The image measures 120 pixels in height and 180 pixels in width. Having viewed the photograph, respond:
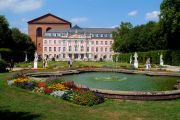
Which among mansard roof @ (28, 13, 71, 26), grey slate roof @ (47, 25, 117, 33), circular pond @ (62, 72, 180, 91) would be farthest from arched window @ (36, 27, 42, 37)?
circular pond @ (62, 72, 180, 91)

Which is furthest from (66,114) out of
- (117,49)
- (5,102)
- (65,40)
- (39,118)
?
(65,40)

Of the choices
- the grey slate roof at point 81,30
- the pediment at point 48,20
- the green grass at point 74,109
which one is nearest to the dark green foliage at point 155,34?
the green grass at point 74,109

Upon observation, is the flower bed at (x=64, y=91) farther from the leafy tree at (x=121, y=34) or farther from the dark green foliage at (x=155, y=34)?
the leafy tree at (x=121, y=34)

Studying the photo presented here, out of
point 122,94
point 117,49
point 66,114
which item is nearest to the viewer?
point 66,114

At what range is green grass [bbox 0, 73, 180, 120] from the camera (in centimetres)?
1026

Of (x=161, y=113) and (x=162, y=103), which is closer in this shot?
(x=161, y=113)

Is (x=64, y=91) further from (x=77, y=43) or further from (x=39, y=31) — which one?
(x=39, y=31)

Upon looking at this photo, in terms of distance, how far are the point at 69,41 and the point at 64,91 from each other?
115659 mm

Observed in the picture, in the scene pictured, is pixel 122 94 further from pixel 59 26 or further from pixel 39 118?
pixel 59 26

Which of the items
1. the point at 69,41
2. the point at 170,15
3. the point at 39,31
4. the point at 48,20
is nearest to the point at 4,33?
the point at 170,15

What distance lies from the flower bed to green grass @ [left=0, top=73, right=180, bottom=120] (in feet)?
1.09

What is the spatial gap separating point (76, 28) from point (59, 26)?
21.4 ft

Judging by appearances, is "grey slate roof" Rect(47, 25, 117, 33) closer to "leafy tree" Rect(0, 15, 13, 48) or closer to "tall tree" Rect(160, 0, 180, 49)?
"leafy tree" Rect(0, 15, 13, 48)

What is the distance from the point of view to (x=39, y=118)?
9.84 meters
